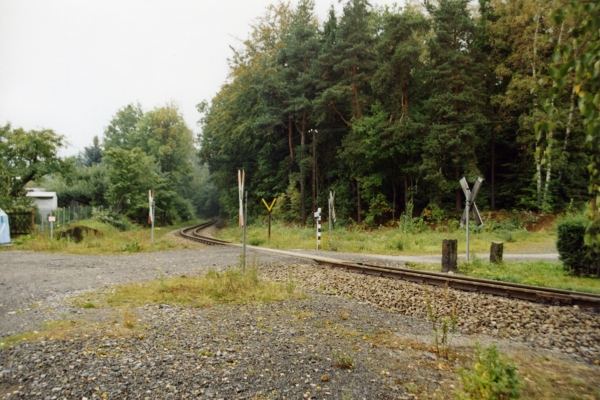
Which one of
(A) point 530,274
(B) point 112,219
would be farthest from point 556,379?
(B) point 112,219

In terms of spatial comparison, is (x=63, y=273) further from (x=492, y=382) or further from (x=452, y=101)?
(x=452, y=101)

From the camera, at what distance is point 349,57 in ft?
108

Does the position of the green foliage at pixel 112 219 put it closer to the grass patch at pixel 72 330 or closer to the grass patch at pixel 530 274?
the grass patch at pixel 530 274

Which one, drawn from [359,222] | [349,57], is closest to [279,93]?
[349,57]

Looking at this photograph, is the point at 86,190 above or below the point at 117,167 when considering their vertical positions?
below

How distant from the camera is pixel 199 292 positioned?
323 inches

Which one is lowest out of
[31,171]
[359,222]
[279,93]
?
[359,222]

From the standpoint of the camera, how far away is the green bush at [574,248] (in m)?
10.9

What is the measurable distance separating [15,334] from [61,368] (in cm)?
174

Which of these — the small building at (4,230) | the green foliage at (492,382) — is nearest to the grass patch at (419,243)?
the small building at (4,230)

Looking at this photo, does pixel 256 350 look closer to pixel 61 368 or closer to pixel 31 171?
pixel 61 368

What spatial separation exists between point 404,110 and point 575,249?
21.8 metres

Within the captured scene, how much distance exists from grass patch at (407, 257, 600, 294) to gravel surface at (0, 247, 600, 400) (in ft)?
8.79

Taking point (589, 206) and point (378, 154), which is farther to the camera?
point (378, 154)
